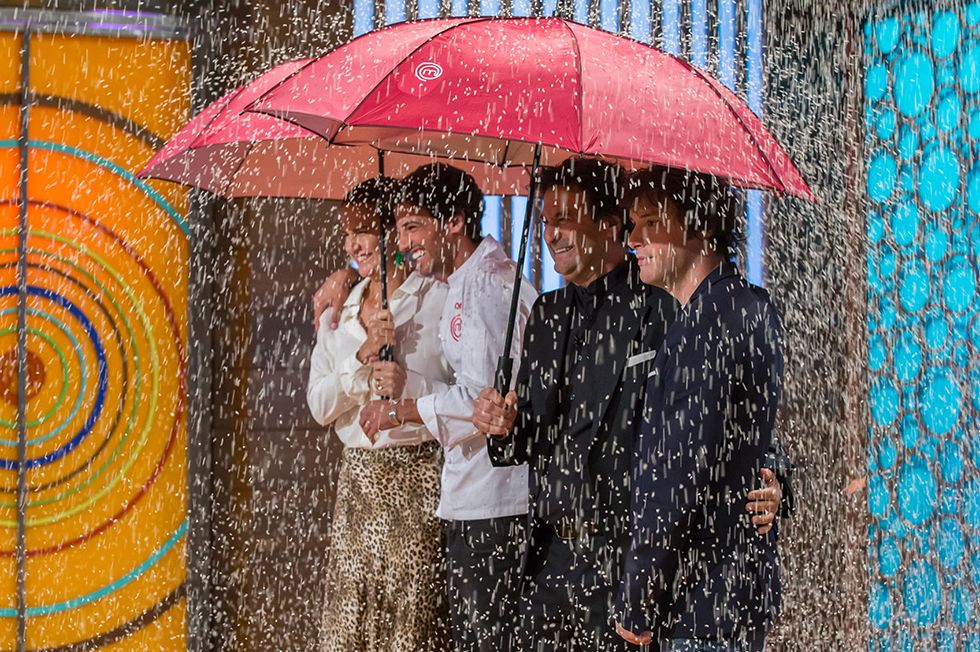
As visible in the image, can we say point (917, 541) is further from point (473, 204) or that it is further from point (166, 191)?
point (166, 191)

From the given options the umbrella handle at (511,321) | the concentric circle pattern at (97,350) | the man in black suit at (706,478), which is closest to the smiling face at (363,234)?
the umbrella handle at (511,321)

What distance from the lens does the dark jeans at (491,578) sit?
409 centimetres

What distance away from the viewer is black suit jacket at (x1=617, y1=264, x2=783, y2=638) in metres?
2.93

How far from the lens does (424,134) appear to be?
179 inches

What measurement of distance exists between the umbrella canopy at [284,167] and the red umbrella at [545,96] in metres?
0.79

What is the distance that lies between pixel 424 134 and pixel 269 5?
1704mm

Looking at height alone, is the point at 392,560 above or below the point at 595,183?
below

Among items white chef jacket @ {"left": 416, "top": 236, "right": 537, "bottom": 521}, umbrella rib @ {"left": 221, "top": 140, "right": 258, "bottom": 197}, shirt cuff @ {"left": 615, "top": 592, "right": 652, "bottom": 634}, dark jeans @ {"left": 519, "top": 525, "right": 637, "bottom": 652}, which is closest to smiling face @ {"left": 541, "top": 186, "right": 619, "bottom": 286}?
white chef jacket @ {"left": 416, "top": 236, "right": 537, "bottom": 521}

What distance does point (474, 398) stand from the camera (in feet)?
13.5

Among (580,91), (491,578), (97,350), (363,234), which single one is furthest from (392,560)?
(97,350)

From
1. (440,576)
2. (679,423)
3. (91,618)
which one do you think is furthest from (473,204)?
(91,618)

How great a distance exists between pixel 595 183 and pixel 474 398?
0.78 meters

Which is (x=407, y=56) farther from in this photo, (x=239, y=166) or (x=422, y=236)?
(x=239, y=166)

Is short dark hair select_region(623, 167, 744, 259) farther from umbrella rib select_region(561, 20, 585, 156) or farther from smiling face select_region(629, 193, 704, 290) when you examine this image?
umbrella rib select_region(561, 20, 585, 156)
